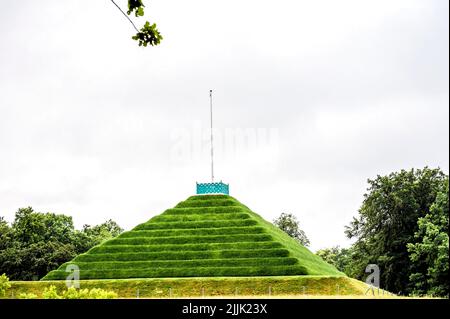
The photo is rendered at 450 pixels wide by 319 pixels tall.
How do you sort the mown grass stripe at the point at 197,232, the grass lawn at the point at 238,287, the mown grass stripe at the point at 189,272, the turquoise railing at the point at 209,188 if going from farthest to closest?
1. the turquoise railing at the point at 209,188
2. the mown grass stripe at the point at 197,232
3. the mown grass stripe at the point at 189,272
4. the grass lawn at the point at 238,287

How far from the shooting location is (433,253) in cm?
3606

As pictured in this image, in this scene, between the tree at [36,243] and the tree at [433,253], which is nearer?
the tree at [433,253]

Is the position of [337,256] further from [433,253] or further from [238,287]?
[238,287]

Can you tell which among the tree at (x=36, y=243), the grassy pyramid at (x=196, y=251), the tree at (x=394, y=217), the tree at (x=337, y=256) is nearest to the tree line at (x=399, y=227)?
the tree at (x=394, y=217)

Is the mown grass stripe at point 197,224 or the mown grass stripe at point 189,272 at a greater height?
the mown grass stripe at point 197,224

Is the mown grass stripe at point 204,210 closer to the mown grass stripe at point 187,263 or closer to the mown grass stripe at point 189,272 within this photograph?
the mown grass stripe at point 187,263

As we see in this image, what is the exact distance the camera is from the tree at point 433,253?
115 feet

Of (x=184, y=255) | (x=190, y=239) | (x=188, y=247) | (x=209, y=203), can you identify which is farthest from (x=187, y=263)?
(x=209, y=203)

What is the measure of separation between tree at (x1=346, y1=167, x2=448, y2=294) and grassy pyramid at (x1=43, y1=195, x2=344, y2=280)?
515 cm

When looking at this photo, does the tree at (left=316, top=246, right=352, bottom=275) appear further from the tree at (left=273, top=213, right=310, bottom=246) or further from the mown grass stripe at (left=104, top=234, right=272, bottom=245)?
the mown grass stripe at (left=104, top=234, right=272, bottom=245)

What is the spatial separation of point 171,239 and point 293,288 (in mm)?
9002

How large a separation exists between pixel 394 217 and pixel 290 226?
14846 millimetres

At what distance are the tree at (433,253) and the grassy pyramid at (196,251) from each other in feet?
17.9
